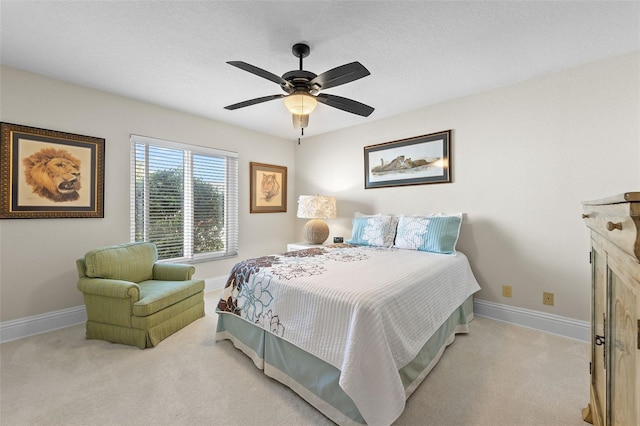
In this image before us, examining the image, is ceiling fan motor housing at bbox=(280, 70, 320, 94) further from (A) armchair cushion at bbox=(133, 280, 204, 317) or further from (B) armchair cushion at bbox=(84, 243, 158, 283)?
(B) armchair cushion at bbox=(84, 243, 158, 283)

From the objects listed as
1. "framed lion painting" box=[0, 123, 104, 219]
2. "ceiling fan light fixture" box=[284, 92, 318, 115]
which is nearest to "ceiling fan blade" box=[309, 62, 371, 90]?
"ceiling fan light fixture" box=[284, 92, 318, 115]

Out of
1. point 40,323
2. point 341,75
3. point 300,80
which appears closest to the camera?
point 341,75

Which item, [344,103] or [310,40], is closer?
[310,40]

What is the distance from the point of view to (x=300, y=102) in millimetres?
2068

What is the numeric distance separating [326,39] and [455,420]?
8.43 feet

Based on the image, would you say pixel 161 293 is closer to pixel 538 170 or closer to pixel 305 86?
pixel 305 86

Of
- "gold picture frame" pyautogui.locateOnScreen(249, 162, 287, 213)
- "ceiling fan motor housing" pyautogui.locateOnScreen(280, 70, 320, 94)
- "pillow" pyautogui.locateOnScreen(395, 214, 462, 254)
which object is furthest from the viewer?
"gold picture frame" pyautogui.locateOnScreen(249, 162, 287, 213)

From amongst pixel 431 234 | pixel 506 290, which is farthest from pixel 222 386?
pixel 506 290

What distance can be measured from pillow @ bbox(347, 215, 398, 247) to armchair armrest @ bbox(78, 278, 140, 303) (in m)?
2.30

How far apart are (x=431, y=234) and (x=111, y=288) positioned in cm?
296

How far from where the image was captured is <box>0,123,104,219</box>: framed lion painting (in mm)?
2422

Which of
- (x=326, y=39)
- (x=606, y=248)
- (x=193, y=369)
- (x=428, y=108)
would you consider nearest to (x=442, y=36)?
(x=326, y=39)

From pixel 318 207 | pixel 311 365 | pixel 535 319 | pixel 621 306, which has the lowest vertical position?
pixel 535 319

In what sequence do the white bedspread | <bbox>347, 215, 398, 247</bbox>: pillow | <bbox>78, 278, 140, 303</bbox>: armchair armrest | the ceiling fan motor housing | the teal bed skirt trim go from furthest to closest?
<bbox>347, 215, 398, 247</bbox>: pillow
<bbox>78, 278, 140, 303</bbox>: armchair armrest
the ceiling fan motor housing
the teal bed skirt trim
the white bedspread
